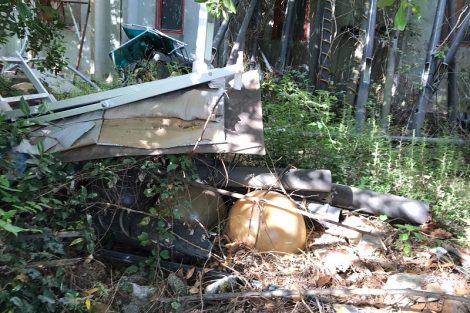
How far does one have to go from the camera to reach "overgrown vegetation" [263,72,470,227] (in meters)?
4.07

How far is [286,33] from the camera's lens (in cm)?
1007

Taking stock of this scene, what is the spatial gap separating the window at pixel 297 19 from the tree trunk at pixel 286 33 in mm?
443

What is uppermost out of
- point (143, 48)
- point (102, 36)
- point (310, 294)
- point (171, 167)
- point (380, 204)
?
point (102, 36)

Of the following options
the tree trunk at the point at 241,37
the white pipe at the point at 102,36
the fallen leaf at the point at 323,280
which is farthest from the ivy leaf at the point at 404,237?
the white pipe at the point at 102,36

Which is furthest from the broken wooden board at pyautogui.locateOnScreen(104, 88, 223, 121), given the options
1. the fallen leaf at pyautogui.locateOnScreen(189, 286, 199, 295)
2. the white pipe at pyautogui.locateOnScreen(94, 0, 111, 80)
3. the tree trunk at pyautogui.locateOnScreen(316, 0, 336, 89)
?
the white pipe at pyautogui.locateOnScreen(94, 0, 111, 80)

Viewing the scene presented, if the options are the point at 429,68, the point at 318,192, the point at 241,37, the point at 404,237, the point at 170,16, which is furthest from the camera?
the point at 170,16

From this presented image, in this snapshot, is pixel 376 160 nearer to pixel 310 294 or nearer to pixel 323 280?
pixel 323 280

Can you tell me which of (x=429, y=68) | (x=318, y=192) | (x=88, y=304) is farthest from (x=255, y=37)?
(x=88, y=304)

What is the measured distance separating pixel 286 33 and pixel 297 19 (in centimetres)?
97

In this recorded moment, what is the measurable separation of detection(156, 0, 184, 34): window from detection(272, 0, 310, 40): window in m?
2.33

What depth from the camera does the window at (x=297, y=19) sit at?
10511 millimetres

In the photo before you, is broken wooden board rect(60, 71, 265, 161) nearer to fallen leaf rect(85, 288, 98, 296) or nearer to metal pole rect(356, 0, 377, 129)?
fallen leaf rect(85, 288, 98, 296)

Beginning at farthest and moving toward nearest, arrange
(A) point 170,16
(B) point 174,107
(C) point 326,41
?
(A) point 170,16 < (C) point 326,41 < (B) point 174,107

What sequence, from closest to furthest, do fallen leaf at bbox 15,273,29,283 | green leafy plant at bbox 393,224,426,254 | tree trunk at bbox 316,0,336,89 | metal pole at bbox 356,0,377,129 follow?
fallen leaf at bbox 15,273,29,283 → green leafy plant at bbox 393,224,426,254 → metal pole at bbox 356,0,377,129 → tree trunk at bbox 316,0,336,89
